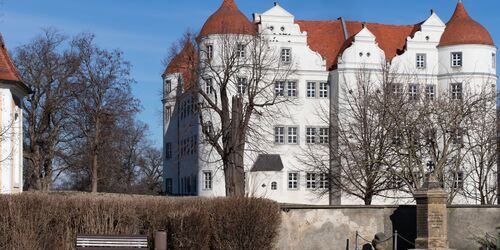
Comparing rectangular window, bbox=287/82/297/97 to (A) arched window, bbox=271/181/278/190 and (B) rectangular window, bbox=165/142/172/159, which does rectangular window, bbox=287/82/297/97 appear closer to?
(A) arched window, bbox=271/181/278/190

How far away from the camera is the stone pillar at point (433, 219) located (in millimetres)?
23250

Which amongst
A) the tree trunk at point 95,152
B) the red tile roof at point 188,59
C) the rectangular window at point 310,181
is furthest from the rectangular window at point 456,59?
the tree trunk at point 95,152

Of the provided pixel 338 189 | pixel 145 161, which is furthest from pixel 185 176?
pixel 145 161

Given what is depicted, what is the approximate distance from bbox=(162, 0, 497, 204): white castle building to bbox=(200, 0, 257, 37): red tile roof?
0.07 meters

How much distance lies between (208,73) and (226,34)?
329 cm

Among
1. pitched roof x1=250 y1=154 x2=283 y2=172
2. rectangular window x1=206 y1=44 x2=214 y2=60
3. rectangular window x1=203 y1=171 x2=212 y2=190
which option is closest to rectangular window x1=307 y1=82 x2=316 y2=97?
pitched roof x1=250 y1=154 x2=283 y2=172

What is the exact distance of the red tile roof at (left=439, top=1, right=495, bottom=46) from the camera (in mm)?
61562

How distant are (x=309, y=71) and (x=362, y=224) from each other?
35.2m

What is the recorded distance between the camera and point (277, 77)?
2327 inches

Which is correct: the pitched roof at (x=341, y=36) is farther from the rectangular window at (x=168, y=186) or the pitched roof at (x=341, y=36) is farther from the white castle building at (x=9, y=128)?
the white castle building at (x=9, y=128)

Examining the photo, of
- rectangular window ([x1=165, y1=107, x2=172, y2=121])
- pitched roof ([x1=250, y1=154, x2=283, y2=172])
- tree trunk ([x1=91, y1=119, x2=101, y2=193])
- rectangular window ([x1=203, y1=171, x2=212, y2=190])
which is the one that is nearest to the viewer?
tree trunk ([x1=91, y1=119, x2=101, y2=193])

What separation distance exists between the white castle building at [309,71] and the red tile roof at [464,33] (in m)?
0.07

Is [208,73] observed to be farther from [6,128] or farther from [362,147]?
[6,128]

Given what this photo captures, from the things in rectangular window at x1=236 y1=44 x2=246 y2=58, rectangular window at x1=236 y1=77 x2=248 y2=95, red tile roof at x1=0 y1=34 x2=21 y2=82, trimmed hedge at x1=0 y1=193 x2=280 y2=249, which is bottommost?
trimmed hedge at x1=0 y1=193 x2=280 y2=249
